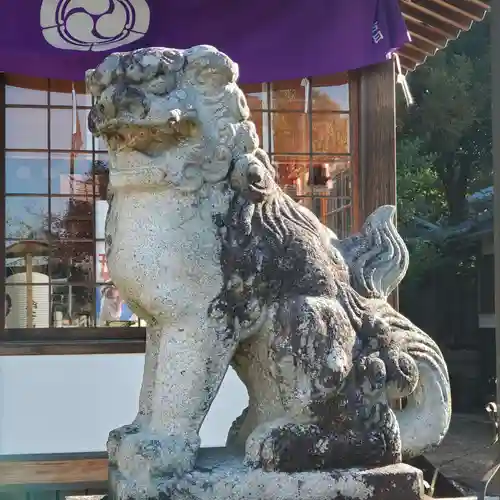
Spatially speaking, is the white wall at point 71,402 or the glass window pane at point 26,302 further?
the glass window pane at point 26,302

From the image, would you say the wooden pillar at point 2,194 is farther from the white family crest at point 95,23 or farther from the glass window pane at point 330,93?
the glass window pane at point 330,93

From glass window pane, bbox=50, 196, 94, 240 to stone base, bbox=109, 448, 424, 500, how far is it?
7.58 ft

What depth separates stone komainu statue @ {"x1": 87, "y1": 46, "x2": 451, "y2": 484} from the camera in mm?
1475

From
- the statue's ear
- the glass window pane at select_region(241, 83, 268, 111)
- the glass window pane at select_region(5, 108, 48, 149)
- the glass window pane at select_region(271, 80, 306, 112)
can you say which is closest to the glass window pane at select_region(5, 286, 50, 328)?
the glass window pane at select_region(5, 108, 48, 149)

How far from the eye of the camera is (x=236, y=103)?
1.54m

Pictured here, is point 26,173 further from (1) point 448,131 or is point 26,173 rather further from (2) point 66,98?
(1) point 448,131

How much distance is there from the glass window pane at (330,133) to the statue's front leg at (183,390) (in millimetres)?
2545

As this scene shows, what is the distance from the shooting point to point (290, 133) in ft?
12.9

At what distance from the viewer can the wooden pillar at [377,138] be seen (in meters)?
3.62

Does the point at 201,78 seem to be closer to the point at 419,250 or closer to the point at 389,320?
the point at 389,320

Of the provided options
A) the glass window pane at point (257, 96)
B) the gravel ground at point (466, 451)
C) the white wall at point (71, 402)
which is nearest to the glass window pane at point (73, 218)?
the white wall at point (71, 402)

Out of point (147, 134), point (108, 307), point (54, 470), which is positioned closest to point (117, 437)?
point (147, 134)

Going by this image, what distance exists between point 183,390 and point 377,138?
2459 millimetres

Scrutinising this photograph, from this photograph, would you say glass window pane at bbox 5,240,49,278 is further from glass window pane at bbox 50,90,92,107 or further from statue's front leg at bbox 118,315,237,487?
statue's front leg at bbox 118,315,237,487
